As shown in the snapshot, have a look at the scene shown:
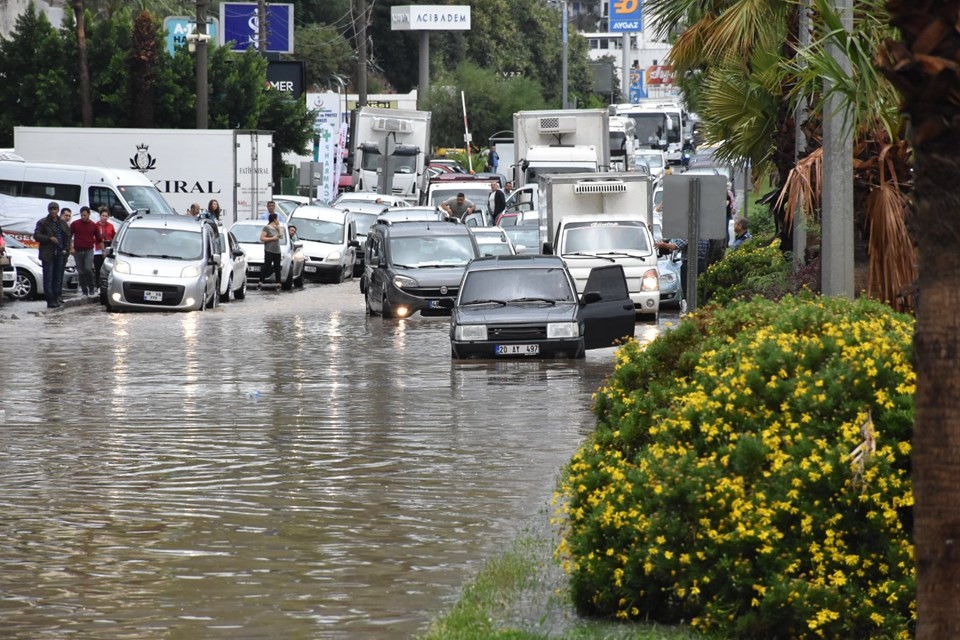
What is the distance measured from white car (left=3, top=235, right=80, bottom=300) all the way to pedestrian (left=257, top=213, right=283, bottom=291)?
6.49 meters

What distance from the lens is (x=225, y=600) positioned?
8750 millimetres

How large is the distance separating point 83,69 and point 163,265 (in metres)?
20.8

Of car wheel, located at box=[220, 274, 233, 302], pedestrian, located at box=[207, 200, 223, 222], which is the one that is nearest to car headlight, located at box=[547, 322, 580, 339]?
car wheel, located at box=[220, 274, 233, 302]

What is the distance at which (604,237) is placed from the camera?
32.4 metres

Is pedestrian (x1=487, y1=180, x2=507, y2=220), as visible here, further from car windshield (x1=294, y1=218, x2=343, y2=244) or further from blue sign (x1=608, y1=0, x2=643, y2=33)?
blue sign (x1=608, y1=0, x2=643, y2=33)

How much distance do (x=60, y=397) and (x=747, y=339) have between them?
1135 centimetres

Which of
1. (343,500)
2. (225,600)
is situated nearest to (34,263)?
(343,500)

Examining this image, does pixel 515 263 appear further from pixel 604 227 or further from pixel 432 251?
pixel 604 227

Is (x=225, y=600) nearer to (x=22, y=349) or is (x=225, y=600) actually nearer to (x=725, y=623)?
(x=725, y=623)

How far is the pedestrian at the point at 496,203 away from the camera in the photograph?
46.7 m

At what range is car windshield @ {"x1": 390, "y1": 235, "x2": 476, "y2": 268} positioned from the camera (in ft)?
105

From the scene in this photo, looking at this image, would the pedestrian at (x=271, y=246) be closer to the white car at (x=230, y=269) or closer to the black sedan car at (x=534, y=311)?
the white car at (x=230, y=269)

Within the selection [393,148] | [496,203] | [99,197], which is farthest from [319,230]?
[393,148]

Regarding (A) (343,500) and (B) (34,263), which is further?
Answer: (B) (34,263)
